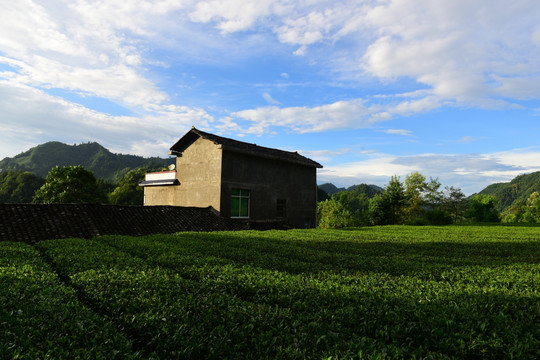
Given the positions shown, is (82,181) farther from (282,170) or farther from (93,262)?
(93,262)

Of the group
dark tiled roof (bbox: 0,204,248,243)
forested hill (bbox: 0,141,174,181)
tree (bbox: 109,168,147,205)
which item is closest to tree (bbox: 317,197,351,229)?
dark tiled roof (bbox: 0,204,248,243)

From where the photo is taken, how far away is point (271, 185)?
2378cm

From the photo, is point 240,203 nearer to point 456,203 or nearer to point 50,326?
point 50,326

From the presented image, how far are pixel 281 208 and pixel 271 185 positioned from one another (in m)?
2.20

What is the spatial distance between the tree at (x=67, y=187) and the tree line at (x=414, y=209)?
3132 cm

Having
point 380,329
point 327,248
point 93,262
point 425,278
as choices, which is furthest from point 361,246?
point 93,262

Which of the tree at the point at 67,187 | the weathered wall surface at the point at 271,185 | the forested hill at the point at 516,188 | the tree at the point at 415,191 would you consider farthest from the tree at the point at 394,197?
the forested hill at the point at 516,188

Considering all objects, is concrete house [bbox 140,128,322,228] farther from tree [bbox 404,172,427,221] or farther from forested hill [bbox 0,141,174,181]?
forested hill [bbox 0,141,174,181]

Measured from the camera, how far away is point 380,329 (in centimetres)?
416

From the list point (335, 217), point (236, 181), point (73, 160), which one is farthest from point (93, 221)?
point (73, 160)

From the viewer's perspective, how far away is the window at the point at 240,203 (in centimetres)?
2155

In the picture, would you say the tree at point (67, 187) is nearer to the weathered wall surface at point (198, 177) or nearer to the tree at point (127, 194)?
the tree at point (127, 194)

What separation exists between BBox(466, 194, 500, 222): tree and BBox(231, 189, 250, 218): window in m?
43.0

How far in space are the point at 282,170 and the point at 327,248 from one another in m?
13.9
